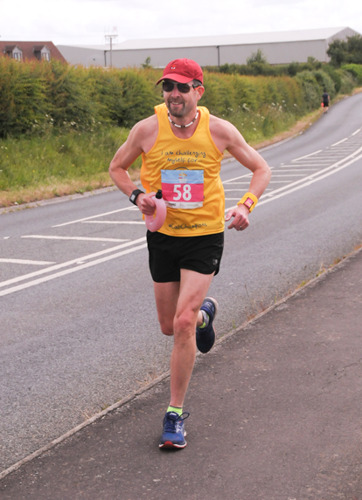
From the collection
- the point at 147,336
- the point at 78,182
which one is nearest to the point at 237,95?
the point at 78,182

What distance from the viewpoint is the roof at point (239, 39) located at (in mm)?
108312

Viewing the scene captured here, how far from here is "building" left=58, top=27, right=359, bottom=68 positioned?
105125 mm

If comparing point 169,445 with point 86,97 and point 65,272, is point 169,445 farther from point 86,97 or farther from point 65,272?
point 86,97

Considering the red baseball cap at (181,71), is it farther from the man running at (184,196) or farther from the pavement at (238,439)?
the pavement at (238,439)

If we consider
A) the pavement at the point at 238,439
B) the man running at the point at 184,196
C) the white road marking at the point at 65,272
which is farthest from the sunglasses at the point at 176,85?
the white road marking at the point at 65,272

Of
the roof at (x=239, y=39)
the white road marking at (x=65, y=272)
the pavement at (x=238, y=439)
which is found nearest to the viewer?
the pavement at (x=238, y=439)

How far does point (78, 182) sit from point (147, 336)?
45.0ft

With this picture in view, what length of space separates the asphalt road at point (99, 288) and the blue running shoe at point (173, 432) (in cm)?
75

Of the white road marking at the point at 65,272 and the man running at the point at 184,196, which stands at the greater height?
the man running at the point at 184,196

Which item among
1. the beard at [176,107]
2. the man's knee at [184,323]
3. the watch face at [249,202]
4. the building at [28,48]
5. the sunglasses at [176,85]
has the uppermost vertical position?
the building at [28,48]

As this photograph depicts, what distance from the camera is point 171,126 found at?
14.2 feet

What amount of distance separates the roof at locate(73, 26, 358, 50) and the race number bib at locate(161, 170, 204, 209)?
104210 mm

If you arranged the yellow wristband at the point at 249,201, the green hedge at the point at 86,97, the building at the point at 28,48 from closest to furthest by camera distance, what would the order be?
the yellow wristband at the point at 249,201, the green hedge at the point at 86,97, the building at the point at 28,48

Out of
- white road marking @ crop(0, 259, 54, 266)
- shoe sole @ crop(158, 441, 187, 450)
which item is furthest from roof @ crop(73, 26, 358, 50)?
shoe sole @ crop(158, 441, 187, 450)
